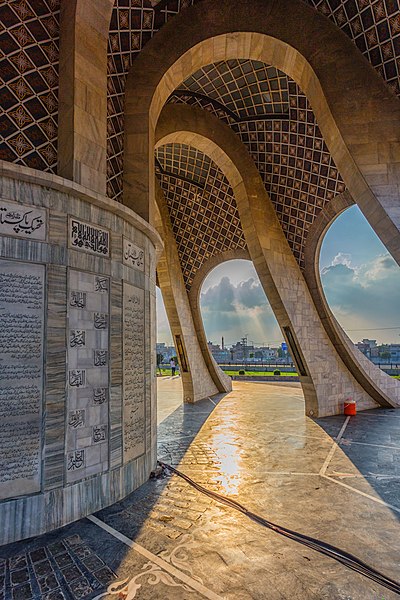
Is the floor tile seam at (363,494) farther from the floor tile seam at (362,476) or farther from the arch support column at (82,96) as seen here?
the arch support column at (82,96)

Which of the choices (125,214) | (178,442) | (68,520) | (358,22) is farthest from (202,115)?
(68,520)

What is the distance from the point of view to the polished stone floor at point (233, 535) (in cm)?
329

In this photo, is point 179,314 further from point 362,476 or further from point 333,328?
point 362,476

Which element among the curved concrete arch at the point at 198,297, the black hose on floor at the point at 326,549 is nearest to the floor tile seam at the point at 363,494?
the black hose on floor at the point at 326,549

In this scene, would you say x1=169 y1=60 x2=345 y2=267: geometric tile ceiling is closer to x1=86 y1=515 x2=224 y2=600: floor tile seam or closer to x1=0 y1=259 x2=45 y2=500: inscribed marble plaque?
x1=0 y1=259 x2=45 y2=500: inscribed marble plaque

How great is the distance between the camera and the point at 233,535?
4.18m

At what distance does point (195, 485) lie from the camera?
5844 mm

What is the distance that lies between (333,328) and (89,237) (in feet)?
29.8

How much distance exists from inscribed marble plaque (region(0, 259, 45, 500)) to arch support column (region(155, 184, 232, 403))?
33.0 ft

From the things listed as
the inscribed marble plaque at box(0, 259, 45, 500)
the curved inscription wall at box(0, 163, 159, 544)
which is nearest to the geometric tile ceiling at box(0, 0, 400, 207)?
the curved inscription wall at box(0, 163, 159, 544)

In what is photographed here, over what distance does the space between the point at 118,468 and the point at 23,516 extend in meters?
1.38

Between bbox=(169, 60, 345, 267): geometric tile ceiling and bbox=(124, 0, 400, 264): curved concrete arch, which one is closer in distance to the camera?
bbox=(124, 0, 400, 264): curved concrete arch

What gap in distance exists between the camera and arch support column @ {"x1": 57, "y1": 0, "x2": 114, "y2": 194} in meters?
5.39

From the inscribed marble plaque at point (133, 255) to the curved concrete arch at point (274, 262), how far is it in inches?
221
